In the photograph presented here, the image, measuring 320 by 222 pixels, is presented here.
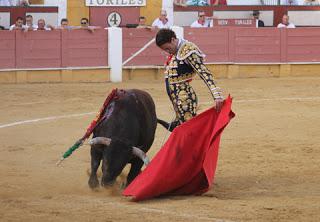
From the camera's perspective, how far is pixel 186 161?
591cm

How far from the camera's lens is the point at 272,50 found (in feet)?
51.1

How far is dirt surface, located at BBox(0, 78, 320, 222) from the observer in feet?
16.9

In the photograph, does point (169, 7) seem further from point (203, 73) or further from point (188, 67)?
point (203, 73)

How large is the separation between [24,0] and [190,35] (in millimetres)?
4042

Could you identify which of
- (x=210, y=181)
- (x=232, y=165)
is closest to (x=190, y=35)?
(x=232, y=165)

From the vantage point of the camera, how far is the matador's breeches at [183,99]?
6.19 metres

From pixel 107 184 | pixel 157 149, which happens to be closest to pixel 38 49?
pixel 157 149

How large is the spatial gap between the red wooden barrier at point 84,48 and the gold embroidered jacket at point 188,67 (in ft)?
27.4

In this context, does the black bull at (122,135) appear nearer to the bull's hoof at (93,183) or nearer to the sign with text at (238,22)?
the bull's hoof at (93,183)

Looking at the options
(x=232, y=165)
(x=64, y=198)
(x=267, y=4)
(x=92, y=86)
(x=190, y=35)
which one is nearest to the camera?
(x=64, y=198)

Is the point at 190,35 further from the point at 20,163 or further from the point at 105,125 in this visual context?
the point at 105,125

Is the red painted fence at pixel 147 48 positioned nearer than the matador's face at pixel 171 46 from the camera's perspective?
No

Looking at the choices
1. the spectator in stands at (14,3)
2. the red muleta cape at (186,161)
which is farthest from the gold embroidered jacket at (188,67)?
the spectator in stands at (14,3)

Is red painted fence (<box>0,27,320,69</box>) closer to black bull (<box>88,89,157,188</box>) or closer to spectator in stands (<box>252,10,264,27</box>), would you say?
spectator in stands (<box>252,10,264,27</box>)
